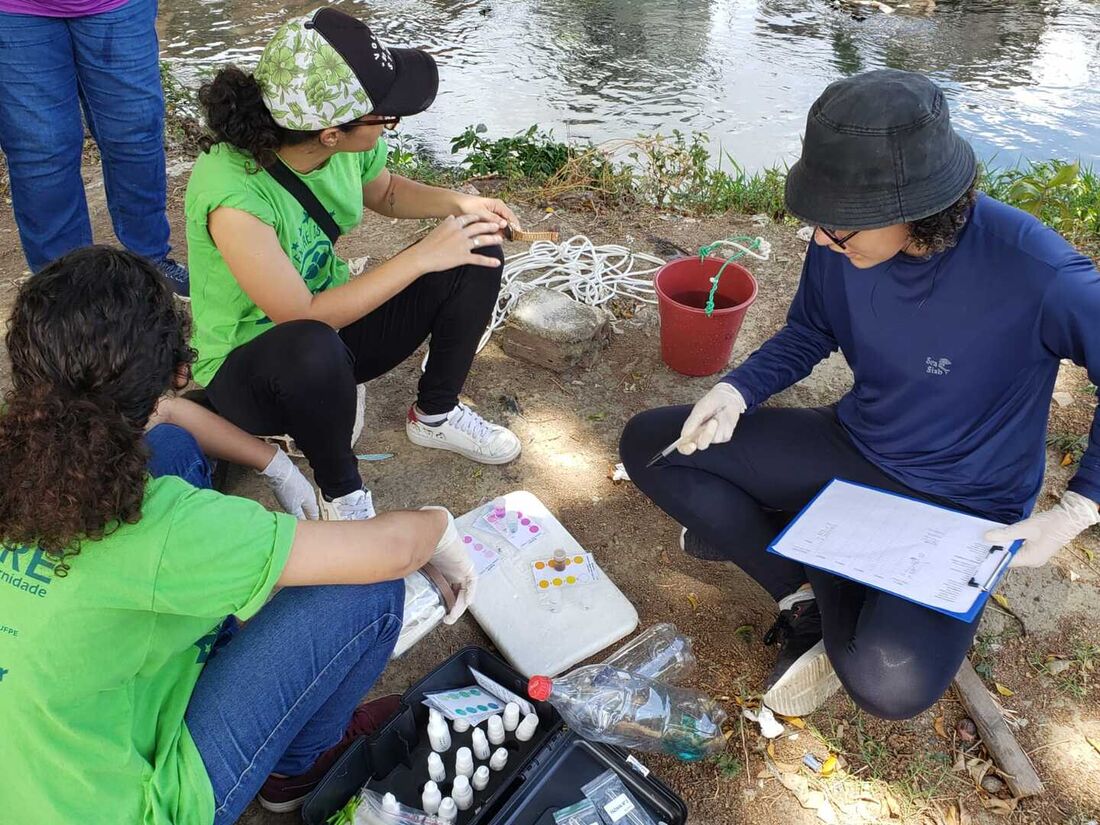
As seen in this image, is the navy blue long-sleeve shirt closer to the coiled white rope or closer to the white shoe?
the white shoe

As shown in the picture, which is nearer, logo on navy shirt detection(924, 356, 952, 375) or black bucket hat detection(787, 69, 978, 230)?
Answer: black bucket hat detection(787, 69, 978, 230)


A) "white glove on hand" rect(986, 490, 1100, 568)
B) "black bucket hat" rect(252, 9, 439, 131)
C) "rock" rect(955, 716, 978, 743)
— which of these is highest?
"black bucket hat" rect(252, 9, 439, 131)

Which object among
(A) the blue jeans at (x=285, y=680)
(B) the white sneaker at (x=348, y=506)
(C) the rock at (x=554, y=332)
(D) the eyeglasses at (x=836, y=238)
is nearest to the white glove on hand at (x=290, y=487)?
(B) the white sneaker at (x=348, y=506)

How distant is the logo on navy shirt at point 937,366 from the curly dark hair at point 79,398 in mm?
1468

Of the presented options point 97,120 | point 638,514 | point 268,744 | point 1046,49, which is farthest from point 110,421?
point 1046,49

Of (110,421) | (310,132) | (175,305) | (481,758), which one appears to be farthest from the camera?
(310,132)

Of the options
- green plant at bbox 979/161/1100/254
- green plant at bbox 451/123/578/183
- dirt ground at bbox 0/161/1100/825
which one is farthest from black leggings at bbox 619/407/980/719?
green plant at bbox 451/123/578/183

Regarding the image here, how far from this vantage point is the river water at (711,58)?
512 cm

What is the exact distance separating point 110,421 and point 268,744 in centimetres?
60

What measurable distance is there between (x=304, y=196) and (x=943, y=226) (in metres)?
1.45

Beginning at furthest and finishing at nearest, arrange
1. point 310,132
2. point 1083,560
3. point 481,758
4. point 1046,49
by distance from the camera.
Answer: point 1046,49 < point 1083,560 < point 310,132 < point 481,758

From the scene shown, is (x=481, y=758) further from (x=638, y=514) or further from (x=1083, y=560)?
(x=1083, y=560)

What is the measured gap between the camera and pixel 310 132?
1.81 metres

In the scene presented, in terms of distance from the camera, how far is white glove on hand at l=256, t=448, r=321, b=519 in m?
2.05
